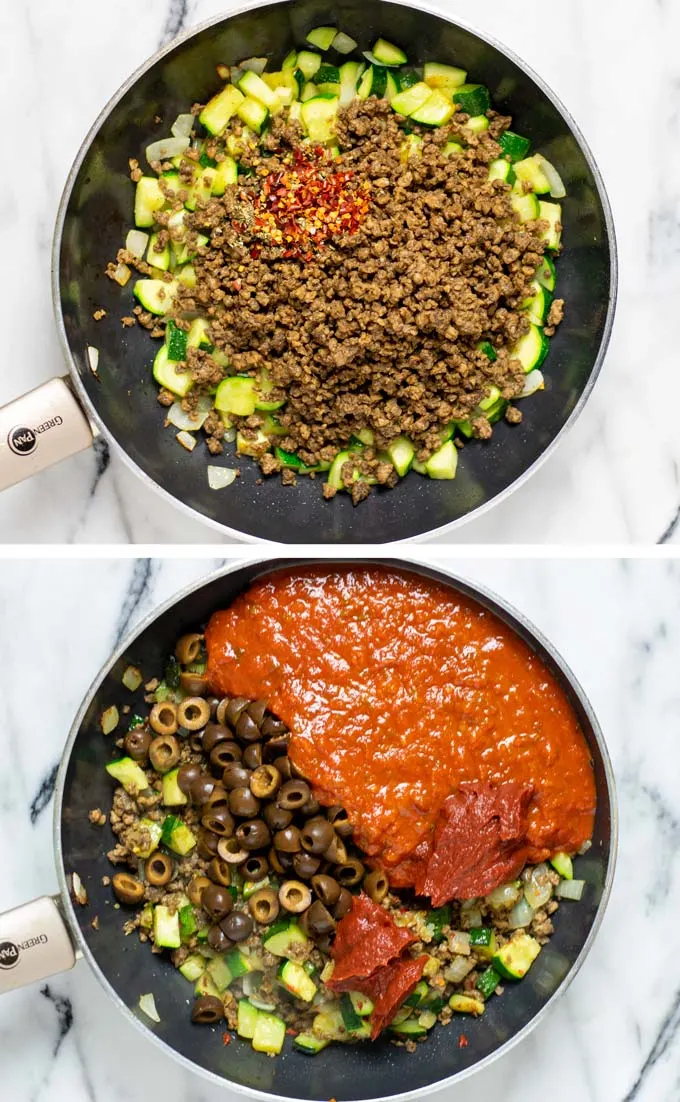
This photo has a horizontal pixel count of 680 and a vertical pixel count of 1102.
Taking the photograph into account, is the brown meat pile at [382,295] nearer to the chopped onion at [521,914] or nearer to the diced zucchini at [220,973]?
the chopped onion at [521,914]

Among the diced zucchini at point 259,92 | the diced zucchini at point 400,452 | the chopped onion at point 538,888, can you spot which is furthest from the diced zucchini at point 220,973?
the diced zucchini at point 259,92

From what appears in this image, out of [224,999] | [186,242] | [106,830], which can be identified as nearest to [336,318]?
[186,242]

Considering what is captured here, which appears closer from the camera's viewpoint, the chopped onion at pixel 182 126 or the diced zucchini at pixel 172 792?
the diced zucchini at pixel 172 792

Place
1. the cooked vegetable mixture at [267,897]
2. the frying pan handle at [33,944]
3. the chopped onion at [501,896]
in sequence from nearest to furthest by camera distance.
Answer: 1. the frying pan handle at [33,944]
2. the cooked vegetable mixture at [267,897]
3. the chopped onion at [501,896]

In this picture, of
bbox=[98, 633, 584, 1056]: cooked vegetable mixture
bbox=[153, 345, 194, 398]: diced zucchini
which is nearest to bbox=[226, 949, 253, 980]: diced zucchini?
bbox=[98, 633, 584, 1056]: cooked vegetable mixture

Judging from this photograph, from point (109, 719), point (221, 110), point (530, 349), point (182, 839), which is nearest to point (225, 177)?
point (221, 110)
